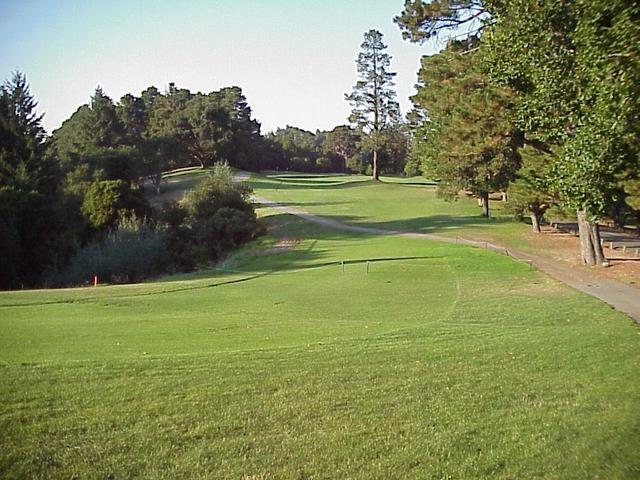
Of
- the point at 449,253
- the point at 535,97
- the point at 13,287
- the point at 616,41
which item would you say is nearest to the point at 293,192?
the point at 13,287

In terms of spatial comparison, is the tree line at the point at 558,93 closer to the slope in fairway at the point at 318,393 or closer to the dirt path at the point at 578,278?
the dirt path at the point at 578,278

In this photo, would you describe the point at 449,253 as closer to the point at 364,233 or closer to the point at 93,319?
the point at 364,233

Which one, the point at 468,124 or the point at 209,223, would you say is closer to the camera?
the point at 468,124

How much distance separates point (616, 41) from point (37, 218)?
1753 inches

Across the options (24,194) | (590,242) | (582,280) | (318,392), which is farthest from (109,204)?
(318,392)

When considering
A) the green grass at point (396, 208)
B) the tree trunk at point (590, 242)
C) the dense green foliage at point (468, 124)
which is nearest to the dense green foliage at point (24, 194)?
the green grass at point (396, 208)

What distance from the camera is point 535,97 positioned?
1644 cm

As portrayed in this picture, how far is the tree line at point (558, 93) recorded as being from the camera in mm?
10828

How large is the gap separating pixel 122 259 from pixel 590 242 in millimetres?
24571

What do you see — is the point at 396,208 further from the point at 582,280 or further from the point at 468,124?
the point at 582,280

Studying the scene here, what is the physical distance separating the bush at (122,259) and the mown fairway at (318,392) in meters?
19.9

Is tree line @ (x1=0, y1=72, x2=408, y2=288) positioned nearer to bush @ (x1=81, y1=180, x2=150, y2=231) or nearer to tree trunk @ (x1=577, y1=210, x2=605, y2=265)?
bush @ (x1=81, y1=180, x2=150, y2=231)

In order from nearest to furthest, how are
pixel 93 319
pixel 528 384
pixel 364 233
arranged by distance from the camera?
1. pixel 528 384
2. pixel 93 319
3. pixel 364 233

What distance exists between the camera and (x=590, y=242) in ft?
90.4
